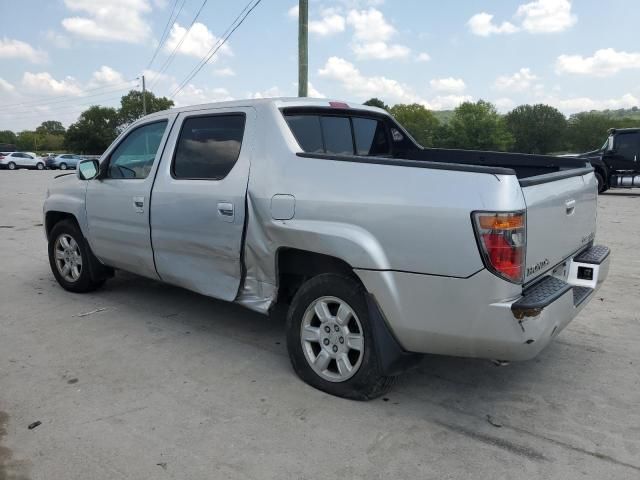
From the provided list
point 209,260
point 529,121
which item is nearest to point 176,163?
point 209,260

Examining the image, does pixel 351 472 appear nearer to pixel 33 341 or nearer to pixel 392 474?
pixel 392 474

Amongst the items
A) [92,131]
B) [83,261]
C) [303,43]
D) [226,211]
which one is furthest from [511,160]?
[92,131]

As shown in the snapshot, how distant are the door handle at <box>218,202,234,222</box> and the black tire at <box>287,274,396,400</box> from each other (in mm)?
731

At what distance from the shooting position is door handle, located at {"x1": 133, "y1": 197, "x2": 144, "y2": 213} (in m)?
4.53

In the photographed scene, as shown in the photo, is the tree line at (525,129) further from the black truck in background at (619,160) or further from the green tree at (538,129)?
the black truck in background at (619,160)

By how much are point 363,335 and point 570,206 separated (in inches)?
58.9

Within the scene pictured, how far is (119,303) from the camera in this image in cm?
537

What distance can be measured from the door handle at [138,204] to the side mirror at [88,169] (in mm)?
740

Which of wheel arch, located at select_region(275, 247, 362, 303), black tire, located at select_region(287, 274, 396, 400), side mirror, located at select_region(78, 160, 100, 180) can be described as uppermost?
side mirror, located at select_region(78, 160, 100, 180)

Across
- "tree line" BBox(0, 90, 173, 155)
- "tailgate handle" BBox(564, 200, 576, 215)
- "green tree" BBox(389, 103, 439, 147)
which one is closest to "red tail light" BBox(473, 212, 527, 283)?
"tailgate handle" BBox(564, 200, 576, 215)

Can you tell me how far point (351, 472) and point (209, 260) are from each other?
196 cm

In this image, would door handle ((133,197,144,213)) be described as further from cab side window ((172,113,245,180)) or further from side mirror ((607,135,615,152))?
side mirror ((607,135,615,152))

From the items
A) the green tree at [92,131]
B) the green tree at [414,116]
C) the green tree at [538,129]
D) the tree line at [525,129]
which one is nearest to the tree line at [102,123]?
the green tree at [92,131]

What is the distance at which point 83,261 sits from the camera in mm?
5480
